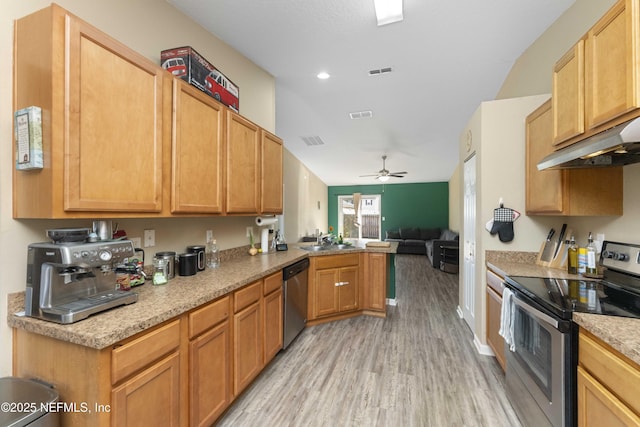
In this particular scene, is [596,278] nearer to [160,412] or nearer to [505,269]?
[505,269]

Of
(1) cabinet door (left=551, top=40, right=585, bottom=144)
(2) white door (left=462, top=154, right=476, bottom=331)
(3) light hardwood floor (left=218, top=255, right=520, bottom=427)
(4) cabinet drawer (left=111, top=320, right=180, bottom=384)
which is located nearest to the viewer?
(4) cabinet drawer (left=111, top=320, right=180, bottom=384)

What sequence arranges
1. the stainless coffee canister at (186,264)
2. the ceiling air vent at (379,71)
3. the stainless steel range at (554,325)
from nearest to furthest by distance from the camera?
1. the stainless steel range at (554,325)
2. the stainless coffee canister at (186,264)
3. the ceiling air vent at (379,71)

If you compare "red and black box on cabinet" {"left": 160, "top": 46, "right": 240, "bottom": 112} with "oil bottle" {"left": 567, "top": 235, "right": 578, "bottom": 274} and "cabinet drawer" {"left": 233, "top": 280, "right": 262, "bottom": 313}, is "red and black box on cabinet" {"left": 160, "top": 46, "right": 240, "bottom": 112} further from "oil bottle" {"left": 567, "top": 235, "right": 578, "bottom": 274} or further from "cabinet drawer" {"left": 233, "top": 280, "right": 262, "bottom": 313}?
"oil bottle" {"left": 567, "top": 235, "right": 578, "bottom": 274}

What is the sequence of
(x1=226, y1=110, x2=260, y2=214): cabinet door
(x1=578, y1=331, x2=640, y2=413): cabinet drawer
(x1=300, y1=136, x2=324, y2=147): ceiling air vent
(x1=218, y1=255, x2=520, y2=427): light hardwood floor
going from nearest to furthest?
(x1=578, y1=331, x2=640, y2=413): cabinet drawer, (x1=218, y1=255, x2=520, y2=427): light hardwood floor, (x1=226, y1=110, x2=260, y2=214): cabinet door, (x1=300, y1=136, x2=324, y2=147): ceiling air vent

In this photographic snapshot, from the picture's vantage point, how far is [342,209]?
10.5 meters

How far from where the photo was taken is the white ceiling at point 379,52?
2.17 m

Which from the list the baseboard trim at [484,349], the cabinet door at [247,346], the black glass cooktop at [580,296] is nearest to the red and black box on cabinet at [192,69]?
the cabinet door at [247,346]

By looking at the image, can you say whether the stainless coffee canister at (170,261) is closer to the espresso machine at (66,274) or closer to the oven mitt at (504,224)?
the espresso machine at (66,274)

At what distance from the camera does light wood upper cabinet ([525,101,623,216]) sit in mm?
1841

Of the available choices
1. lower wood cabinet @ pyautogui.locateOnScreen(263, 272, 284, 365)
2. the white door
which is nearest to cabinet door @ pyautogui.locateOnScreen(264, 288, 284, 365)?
lower wood cabinet @ pyautogui.locateOnScreen(263, 272, 284, 365)

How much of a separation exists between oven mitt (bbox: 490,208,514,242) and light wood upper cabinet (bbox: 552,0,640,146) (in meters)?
0.83

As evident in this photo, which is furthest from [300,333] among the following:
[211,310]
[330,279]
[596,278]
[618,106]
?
[618,106]

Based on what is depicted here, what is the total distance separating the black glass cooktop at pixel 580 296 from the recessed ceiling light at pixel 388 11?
2233 mm

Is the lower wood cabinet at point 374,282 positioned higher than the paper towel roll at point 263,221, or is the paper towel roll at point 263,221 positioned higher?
the paper towel roll at point 263,221
